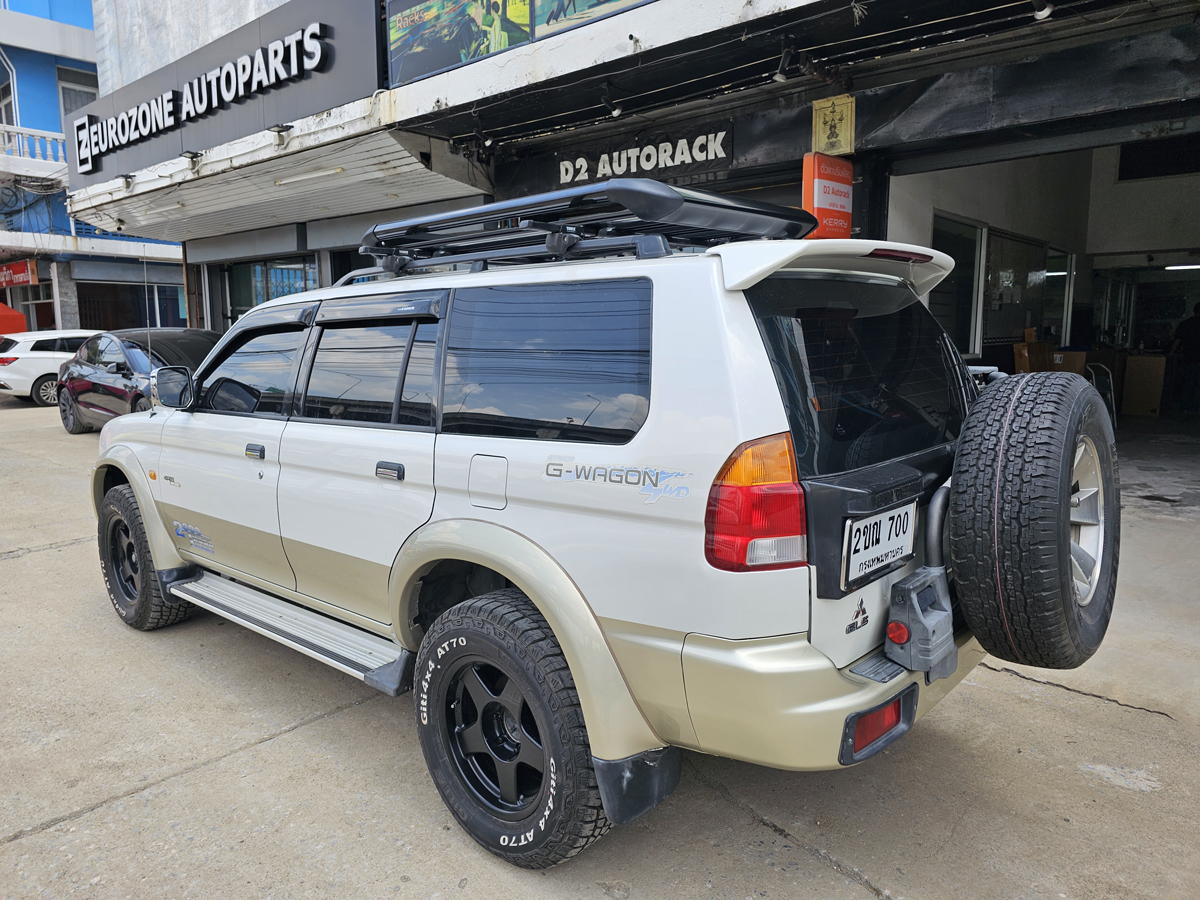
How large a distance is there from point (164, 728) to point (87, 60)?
26892 millimetres

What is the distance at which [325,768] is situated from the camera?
3.09 meters

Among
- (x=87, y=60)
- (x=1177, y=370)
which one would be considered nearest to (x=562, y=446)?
(x=1177, y=370)

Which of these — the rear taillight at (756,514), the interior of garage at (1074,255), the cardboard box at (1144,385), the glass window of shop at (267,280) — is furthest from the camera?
the glass window of shop at (267,280)

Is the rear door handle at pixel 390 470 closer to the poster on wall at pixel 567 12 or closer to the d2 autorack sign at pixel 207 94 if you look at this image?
the poster on wall at pixel 567 12

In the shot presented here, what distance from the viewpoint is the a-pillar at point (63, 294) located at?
23669 millimetres

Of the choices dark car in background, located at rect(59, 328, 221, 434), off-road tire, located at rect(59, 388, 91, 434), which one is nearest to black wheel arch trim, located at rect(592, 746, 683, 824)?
dark car in background, located at rect(59, 328, 221, 434)

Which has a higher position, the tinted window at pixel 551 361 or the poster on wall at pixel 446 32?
the poster on wall at pixel 446 32

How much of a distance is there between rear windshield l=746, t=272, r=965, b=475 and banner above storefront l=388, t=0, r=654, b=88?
5053mm

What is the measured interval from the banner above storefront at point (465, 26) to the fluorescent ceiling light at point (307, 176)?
1875mm

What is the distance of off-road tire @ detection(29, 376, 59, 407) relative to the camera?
16203 mm

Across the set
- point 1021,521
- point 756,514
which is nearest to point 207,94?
point 756,514

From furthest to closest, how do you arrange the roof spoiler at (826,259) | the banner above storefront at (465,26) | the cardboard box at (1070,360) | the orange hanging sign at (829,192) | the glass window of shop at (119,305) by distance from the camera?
the glass window of shop at (119,305) < the cardboard box at (1070,360) < the banner above storefront at (465,26) < the orange hanging sign at (829,192) < the roof spoiler at (826,259)

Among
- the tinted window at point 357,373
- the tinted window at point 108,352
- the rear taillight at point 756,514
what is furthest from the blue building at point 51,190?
the rear taillight at point 756,514

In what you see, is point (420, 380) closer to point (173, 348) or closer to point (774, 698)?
point (774, 698)
